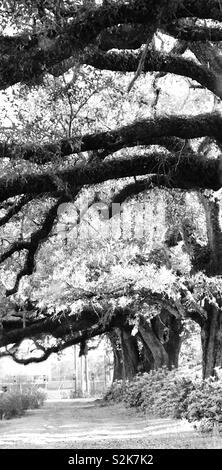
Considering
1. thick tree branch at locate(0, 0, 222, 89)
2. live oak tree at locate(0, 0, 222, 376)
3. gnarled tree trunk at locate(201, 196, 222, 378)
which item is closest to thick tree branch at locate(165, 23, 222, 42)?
live oak tree at locate(0, 0, 222, 376)

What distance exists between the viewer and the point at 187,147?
8453mm

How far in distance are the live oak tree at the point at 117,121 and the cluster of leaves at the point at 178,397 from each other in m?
0.74

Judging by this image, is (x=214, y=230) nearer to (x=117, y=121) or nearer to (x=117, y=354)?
(x=117, y=121)

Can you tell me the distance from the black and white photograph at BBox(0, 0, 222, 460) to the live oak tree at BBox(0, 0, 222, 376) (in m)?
0.02

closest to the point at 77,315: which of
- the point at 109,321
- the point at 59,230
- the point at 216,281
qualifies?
the point at 109,321

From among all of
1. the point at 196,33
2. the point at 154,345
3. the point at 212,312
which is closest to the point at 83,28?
the point at 196,33

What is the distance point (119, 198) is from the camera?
9883mm

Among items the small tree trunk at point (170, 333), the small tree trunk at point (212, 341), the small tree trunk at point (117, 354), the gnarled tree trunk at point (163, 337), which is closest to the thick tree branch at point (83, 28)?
the small tree trunk at point (212, 341)

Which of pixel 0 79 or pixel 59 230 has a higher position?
pixel 59 230

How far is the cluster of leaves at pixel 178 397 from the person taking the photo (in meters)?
10.7

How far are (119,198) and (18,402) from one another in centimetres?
1292

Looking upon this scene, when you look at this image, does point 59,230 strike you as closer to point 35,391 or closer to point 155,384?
point 155,384

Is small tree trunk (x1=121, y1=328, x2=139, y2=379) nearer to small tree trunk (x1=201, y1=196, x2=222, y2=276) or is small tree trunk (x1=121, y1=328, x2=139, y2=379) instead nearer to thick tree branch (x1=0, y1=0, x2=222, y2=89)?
small tree trunk (x1=201, y1=196, x2=222, y2=276)
